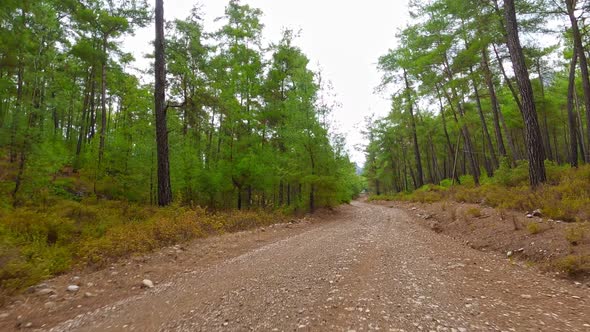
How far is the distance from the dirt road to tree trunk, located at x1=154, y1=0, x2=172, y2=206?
5436 millimetres

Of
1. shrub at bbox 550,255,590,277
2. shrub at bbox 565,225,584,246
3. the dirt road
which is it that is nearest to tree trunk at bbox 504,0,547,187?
shrub at bbox 565,225,584,246

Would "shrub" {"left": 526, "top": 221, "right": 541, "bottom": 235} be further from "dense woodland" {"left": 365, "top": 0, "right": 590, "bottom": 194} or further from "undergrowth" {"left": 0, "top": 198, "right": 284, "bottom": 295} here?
"undergrowth" {"left": 0, "top": 198, "right": 284, "bottom": 295}

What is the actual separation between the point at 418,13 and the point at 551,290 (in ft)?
68.3

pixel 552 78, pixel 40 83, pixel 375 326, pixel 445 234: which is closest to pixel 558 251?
pixel 445 234

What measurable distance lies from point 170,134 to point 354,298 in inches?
547

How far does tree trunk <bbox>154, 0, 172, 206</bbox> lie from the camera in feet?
33.1

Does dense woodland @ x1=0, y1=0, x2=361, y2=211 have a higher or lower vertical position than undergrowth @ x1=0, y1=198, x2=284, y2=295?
higher

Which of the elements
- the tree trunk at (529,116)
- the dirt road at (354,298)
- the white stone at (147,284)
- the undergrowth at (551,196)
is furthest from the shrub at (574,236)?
the white stone at (147,284)

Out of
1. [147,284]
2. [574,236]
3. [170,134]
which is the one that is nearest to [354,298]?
[147,284]

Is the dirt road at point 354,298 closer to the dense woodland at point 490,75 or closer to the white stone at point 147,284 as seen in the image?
the white stone at point 147,284

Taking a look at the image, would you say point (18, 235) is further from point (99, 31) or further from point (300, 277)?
point (99, 31)

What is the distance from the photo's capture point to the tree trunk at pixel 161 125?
397 inches

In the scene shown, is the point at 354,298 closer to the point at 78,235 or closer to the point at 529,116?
the point at 78,235

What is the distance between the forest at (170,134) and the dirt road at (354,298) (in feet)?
11.1
